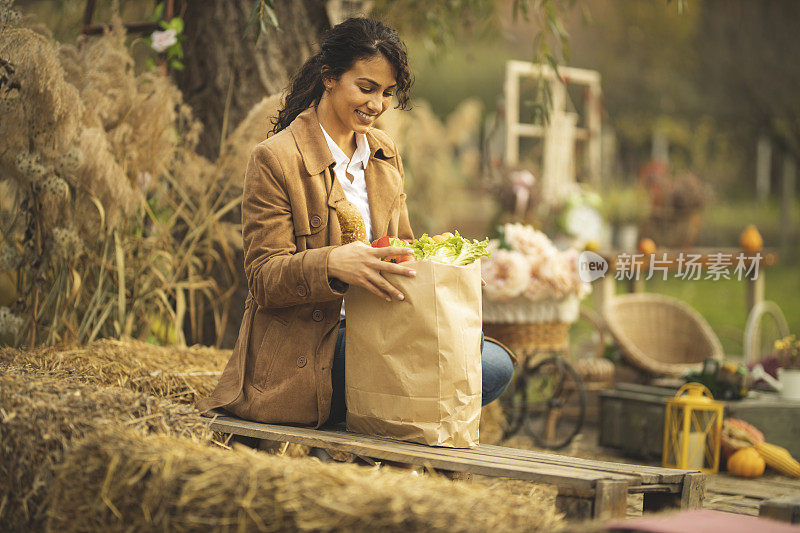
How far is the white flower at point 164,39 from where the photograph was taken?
13.4 feet

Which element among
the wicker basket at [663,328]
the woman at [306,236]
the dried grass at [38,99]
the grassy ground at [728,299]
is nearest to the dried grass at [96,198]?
the dried grass at [38,99]

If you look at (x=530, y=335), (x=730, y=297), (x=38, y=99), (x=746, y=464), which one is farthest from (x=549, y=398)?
(x=730, y=297)

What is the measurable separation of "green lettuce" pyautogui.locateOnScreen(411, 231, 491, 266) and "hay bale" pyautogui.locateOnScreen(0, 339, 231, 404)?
102 cm

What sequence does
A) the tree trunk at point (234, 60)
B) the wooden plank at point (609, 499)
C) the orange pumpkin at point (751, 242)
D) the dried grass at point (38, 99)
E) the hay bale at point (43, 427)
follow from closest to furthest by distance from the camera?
the wooden plank at point (609, 499)
the hay bale at point (43, 427)
the dried grass at point (38, 99)
the tree trunk at point (234, 60)
the orange pumpkin at point (751, 242)

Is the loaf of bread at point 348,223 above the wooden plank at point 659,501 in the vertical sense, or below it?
above

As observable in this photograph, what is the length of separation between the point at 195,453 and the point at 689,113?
15.4 m

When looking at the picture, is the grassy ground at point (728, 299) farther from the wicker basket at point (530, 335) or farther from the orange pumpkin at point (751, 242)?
the wicker basket at point (530, 335)

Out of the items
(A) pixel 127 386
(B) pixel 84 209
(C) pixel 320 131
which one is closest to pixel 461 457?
(C) pixel 320 131

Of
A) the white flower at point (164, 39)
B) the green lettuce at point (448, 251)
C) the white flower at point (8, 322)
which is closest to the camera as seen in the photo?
the green lettuce at point (448, 251)

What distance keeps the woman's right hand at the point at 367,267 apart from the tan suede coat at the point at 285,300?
0.49 feet

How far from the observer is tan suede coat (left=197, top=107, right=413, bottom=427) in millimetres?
2561

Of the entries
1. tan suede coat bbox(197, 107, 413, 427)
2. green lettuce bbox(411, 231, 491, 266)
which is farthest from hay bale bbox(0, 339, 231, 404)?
green lettuce bbox(411, 231, 491, 266)

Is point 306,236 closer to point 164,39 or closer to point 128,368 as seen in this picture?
point 128,368

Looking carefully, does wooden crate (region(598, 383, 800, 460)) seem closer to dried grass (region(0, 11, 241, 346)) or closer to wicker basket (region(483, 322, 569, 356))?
wicker basket (region(483, 322, 569, 356))
